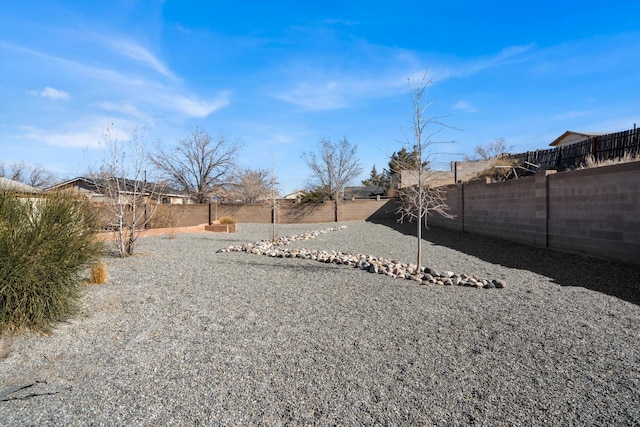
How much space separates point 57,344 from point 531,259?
30.9 feet

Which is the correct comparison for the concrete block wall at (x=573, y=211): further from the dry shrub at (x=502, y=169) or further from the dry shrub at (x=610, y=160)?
the dry shrub at (x=502, y=169)

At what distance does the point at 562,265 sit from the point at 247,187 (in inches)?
1203

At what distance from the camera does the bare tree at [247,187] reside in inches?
1414

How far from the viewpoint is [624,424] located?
2625 millimetres

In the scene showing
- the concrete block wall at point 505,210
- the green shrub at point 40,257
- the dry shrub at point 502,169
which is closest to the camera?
the green shrub at point 40,257

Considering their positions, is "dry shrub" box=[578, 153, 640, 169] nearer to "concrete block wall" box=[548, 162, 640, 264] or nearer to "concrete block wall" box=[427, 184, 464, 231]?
"concrete block wall" box=[548, 162, 640, 264]

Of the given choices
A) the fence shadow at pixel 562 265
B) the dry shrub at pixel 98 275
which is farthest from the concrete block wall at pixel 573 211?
the dry shrub at pixel 98 275

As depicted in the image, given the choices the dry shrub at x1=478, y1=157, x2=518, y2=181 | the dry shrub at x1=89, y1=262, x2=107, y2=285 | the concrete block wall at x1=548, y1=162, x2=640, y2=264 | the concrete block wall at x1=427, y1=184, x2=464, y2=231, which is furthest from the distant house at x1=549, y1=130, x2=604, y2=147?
the dry shrub at x1=89, y1=262, x2=107, y2=285

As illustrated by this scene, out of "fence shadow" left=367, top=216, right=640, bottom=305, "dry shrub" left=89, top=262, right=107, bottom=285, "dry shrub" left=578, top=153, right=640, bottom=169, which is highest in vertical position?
"dry shrub" left=578, top=153, right=640, bottom=169

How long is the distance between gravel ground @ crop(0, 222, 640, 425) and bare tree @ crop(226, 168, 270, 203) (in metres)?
29.1

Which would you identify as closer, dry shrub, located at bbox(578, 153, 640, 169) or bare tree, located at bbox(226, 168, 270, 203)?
dry shrub, located at bbox(578, 153, 640, 169)

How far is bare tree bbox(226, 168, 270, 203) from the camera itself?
35906mm

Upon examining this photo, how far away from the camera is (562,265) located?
8.38 meters

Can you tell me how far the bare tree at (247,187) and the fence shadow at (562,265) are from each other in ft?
81.5
